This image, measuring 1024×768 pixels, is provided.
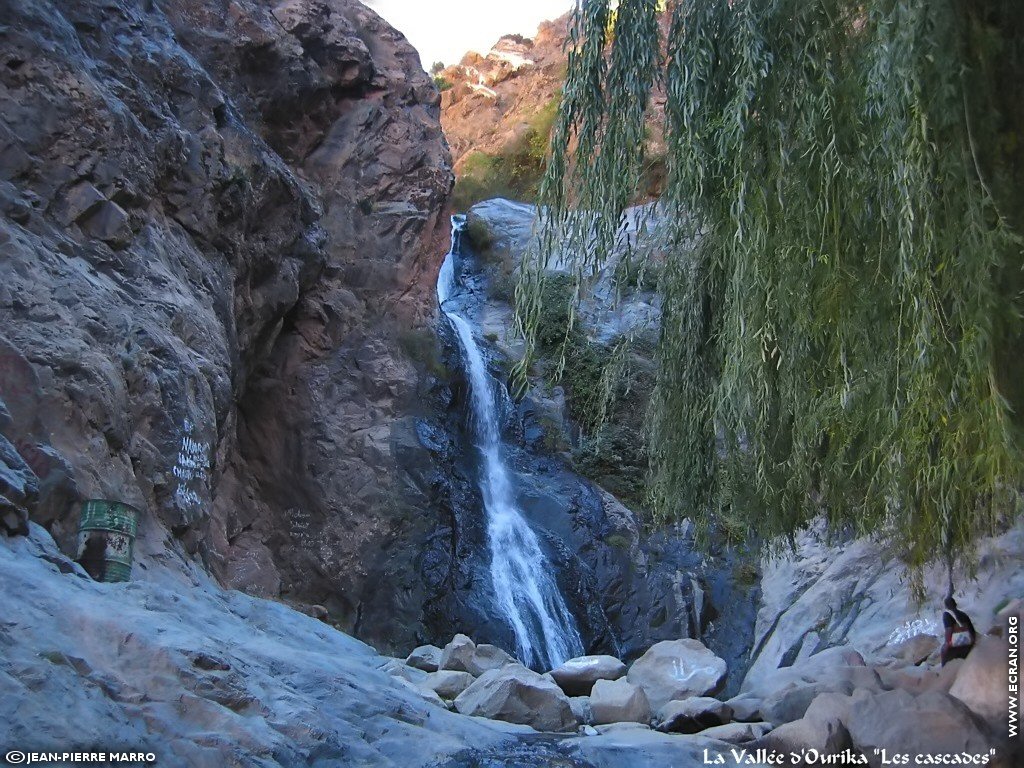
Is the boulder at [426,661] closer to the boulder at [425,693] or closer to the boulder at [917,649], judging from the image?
the boulder at [425,693]

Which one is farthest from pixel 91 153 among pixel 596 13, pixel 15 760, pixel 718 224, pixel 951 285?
pixel 951 285

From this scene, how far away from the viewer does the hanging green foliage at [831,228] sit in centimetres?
414

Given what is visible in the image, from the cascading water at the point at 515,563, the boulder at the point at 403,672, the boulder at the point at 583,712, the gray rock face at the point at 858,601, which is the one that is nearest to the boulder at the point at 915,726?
the gray rock face at the point at 858,601

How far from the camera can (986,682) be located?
5.64 meters

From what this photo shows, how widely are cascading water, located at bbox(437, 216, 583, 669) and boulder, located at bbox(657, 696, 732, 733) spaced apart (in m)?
5.69

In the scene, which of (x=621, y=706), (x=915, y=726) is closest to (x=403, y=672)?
(x=621, y=706)

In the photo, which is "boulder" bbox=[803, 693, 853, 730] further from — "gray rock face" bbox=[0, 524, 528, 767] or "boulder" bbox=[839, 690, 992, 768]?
"gray rock face" bbox=[0, 524, 528, 767]

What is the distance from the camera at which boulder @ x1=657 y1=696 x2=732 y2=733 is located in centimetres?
727

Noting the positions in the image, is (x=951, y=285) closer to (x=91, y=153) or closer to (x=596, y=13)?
(x=596, y=13)

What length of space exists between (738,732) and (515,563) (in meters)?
8.12

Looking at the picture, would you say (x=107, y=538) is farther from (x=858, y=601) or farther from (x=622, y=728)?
(x=858, y=601)

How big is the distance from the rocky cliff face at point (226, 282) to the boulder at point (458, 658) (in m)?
2.44

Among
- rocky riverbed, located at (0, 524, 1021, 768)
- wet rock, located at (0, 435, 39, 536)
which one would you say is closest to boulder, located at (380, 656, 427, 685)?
rocky riverbed, located at (0, 524, 1021, 768)

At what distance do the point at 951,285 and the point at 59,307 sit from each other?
21.4ft
